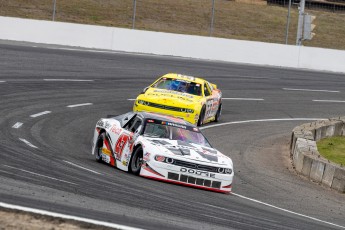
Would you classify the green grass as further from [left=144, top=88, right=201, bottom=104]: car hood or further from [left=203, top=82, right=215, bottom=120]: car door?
[left=144, top=88, right=201, bottom=104]: car hood

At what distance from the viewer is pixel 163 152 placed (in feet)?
50.5

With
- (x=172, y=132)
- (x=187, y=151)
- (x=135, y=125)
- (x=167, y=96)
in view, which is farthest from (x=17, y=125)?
(x=187, y=151)

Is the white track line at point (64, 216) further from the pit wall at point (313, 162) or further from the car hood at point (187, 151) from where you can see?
the pit wall at point (313, 162)

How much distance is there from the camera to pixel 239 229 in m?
11.1

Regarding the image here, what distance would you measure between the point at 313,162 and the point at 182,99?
6.02 meters

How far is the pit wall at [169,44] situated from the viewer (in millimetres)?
39344

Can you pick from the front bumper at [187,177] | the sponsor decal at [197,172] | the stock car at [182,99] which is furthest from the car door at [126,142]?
the stock car at [182,99]

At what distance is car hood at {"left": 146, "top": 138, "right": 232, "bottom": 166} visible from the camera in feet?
50.6

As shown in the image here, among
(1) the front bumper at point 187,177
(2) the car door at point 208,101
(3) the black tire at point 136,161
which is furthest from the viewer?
(2) the car door at point 208,101

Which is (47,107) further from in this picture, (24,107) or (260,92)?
(260,92)

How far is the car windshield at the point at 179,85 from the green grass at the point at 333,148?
3622mm

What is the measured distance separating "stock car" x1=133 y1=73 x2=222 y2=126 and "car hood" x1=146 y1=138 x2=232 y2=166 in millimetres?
7296

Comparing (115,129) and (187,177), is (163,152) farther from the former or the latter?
(115,129)

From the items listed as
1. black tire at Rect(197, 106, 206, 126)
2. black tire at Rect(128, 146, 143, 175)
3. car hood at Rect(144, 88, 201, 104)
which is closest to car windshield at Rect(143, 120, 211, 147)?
black tire at Rect(128, 146, 143, 175)
